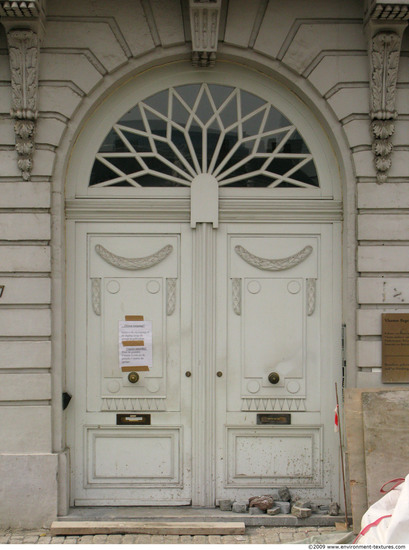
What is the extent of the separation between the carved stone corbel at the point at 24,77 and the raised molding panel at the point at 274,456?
2.85 m

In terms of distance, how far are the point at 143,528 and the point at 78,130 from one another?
3268 millimetres

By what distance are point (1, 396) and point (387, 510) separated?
10.1 feet

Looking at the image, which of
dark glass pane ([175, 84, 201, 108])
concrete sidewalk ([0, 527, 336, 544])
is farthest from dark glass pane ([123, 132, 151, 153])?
concrete sidewalk ([0, 527, 336, 544])

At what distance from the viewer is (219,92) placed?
19.0 ft

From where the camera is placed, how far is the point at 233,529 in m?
5.26

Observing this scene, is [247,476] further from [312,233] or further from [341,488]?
[312,233]

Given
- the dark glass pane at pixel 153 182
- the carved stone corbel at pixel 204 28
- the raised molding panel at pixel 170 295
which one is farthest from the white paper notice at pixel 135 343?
the carved stone corbel at pixel 204 28

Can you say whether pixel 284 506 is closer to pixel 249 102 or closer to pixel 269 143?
pixel 269 143

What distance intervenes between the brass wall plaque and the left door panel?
163 centimetres

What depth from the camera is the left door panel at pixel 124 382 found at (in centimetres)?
571

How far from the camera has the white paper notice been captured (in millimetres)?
5715

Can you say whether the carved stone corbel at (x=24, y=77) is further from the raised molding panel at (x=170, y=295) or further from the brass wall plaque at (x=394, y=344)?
the brass wall plaque at (x=394, y=344)

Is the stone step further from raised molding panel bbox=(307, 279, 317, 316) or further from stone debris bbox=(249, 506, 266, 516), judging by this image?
raised molding panel bbox=(307, 279, 317, 316)

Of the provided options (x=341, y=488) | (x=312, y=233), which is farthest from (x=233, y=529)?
(x=312, y=233)
